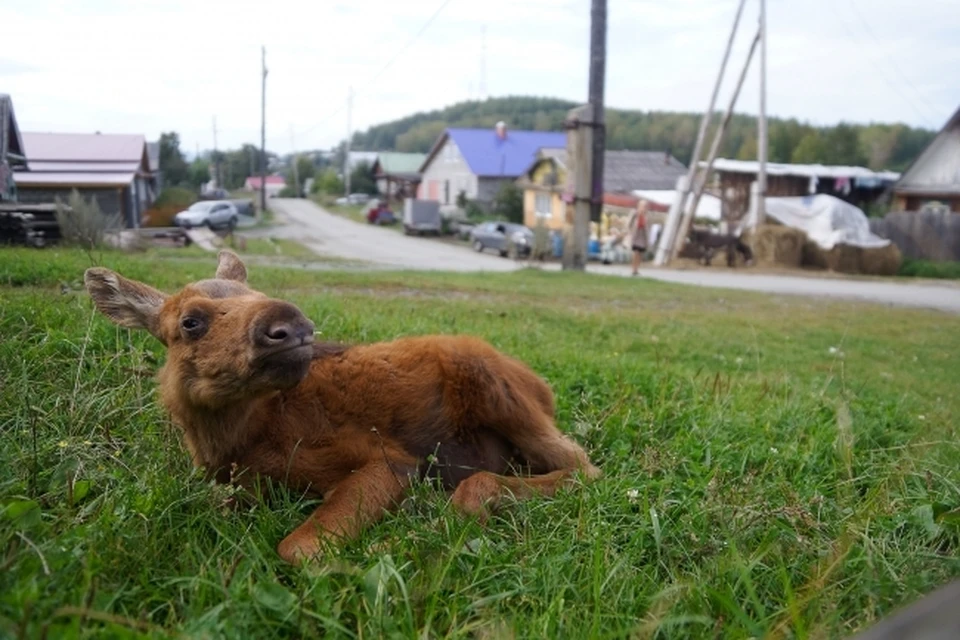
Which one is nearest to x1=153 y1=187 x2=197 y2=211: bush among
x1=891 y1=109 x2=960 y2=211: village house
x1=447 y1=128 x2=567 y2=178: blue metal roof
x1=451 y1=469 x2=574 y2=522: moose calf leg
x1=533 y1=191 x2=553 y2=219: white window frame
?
x1=533 y1=191 x2=553 y2=219: white window frame

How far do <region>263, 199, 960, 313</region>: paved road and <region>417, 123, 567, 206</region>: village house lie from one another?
26.8 feet

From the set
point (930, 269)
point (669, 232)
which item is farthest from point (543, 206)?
point (930, 269)

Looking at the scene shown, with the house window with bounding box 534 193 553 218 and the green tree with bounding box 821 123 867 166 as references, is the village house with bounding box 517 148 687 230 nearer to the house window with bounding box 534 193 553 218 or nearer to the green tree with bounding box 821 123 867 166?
the house window with bounding box 534 193 553 218

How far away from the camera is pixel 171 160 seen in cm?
3322

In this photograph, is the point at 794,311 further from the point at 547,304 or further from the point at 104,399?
the point at 104,399

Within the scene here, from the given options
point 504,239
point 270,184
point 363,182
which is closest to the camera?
point 504,239

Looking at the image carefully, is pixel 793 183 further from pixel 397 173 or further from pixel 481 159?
pixel 397 173

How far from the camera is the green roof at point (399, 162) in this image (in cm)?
8256

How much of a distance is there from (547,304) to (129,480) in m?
9.71

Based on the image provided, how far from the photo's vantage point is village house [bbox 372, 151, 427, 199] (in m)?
75.5

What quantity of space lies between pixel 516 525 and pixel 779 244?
3108 cm

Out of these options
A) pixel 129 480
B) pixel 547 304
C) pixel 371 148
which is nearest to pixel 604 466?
pixel 129 480

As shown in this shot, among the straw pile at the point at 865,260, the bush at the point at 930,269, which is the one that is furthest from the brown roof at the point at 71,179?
the bush at the point at 930,269

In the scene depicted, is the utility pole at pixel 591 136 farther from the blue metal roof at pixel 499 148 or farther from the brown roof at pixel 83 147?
the blue metal roof at pixel 499 148
